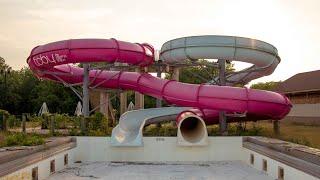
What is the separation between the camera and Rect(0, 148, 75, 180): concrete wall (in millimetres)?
7707

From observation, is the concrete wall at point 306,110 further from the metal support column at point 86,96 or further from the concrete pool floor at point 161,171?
the concrete pool floor at point 161,171

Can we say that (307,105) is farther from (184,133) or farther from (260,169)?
(260,169)

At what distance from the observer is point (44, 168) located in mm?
9477

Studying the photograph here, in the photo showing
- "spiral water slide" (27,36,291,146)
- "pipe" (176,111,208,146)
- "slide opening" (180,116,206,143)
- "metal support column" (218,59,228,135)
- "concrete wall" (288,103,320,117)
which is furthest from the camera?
"concrete wall" (288,103,320,117)

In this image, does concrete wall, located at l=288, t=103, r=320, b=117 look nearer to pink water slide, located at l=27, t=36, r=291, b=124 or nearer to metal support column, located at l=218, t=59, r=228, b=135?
pink water slide, located at l=27, t=36, r=291, b=124

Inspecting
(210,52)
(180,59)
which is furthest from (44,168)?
(180,59)

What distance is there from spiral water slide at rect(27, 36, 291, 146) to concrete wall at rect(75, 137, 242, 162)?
0.81 ft

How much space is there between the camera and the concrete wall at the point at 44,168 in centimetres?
771

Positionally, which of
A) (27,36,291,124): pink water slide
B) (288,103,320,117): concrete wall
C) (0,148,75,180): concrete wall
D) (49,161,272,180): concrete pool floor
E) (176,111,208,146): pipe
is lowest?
(49,161,272,180): concrete pool floor

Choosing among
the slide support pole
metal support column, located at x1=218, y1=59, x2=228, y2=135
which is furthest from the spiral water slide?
the slide support pole

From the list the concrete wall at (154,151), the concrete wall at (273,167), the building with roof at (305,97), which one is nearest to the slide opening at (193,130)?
the concrete wall at (154,151)

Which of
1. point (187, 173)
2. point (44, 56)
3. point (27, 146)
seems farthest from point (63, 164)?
point (44, 56)

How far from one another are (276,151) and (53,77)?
12.0 m

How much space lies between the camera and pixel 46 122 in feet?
58.2
